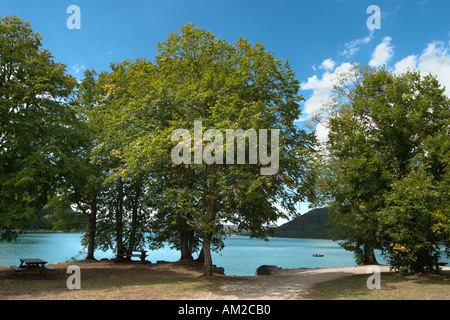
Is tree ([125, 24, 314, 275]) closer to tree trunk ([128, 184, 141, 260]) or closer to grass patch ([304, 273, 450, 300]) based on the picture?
grass patch ([304, 273, 450, 300])

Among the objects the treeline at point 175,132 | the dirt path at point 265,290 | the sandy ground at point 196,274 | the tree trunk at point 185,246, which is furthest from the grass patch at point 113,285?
the tree trunk at point 185,246

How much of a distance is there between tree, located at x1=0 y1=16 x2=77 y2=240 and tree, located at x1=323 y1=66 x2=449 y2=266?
556 inches

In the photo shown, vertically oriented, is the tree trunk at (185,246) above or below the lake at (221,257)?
above

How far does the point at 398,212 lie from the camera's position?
45.1ft

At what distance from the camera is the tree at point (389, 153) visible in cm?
1413

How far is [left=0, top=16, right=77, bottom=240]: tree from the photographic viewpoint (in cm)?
1298

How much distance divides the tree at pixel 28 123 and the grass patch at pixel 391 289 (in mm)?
11993

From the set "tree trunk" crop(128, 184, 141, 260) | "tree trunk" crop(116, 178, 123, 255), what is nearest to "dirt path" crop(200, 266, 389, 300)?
"tree trunk" crop(128, 184, 141, 260)

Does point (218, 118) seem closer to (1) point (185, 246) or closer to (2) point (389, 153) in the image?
(2) point (389, 153)

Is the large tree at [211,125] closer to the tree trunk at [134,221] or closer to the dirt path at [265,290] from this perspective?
the dirt path at [265,290]

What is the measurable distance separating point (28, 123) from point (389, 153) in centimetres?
1731

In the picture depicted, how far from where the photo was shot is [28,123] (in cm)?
1380

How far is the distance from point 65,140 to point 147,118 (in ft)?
15.3
